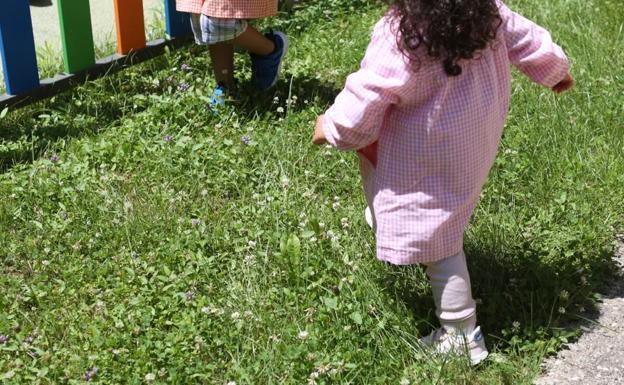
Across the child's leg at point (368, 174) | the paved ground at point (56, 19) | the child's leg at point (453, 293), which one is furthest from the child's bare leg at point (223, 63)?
the child's leg at point (453, 293)

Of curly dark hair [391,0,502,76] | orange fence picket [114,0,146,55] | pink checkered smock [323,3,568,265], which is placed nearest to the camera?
curly dark hair [391,0,502,76]

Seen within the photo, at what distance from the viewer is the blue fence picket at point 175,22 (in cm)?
494

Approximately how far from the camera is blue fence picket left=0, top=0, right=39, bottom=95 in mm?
4191

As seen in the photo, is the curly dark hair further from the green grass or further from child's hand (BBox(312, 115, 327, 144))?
the green grass

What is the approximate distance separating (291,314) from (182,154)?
124 centimetres

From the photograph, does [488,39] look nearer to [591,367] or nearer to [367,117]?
[367,117]

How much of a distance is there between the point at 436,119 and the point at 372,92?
194 millimetres

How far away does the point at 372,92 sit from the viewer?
251cm

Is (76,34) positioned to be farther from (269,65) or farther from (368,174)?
(368,174)

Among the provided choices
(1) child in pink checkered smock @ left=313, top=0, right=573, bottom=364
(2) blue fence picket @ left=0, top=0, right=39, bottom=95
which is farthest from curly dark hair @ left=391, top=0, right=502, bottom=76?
(2) blue fence picket @ left=0, top=0, right=39, bottom=95

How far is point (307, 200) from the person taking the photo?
3.62m

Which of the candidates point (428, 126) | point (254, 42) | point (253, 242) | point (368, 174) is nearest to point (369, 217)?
point (253, 242)

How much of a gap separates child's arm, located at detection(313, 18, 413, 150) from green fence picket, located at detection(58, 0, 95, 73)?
2.27 m

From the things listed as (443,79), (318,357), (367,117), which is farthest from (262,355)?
(443,79)
